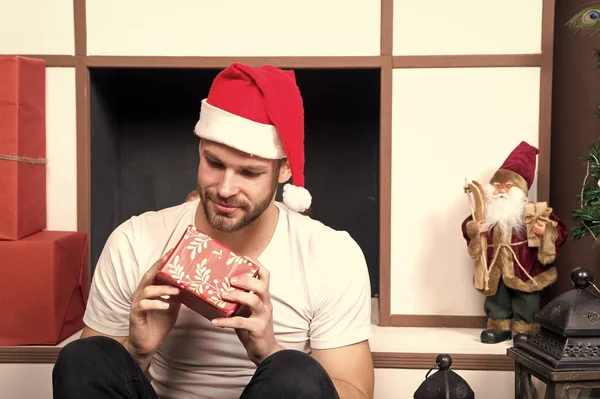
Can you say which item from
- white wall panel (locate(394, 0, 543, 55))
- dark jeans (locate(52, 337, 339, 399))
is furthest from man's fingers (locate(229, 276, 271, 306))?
white wall panel (locate(394, 0, 543, 55))

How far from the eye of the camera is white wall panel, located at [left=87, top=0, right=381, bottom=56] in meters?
2.19

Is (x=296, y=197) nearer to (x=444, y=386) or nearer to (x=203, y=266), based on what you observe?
(x=203, y=266)

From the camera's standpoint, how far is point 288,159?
144 centimetres

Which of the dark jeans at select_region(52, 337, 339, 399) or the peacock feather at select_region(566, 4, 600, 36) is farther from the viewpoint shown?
the peacock feather at select_region(566, 4, 600, 36)

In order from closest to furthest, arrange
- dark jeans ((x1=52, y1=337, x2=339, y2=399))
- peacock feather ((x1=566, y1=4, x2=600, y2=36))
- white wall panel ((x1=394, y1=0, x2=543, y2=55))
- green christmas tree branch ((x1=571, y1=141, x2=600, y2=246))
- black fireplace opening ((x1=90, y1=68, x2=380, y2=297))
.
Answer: dark jeans ((x1=52, y1=337, x2=339, y2=399)), green christmas tree branch ((x1=571, y1=141, x2=600, y2=246)), peacock feather ((x1=566, y1=4, x2=600, y2=36)), white wall panel ((x1=394, y1=0, x2=543, y2=55)), black fireplace opening ((x1=90, y1=68, x2=380, y2=297))

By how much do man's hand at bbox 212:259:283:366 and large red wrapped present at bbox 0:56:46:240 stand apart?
3.16ft

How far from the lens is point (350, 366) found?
1.48 metres

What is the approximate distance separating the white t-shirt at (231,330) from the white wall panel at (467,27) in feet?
2.88

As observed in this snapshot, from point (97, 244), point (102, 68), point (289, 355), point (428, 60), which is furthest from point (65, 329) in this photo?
point (428, 60)

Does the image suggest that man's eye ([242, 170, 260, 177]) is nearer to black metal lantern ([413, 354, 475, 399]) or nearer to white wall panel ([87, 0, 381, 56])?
black metal lantern ([413, 354, 475, 399])

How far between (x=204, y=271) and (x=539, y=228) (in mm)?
1082

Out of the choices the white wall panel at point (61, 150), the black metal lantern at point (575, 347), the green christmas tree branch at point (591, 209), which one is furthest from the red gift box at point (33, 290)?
the green christmas tree branch at point (591, 209)

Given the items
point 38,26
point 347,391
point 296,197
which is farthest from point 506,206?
point 38,26

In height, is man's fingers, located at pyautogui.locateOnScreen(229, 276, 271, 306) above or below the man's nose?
below
